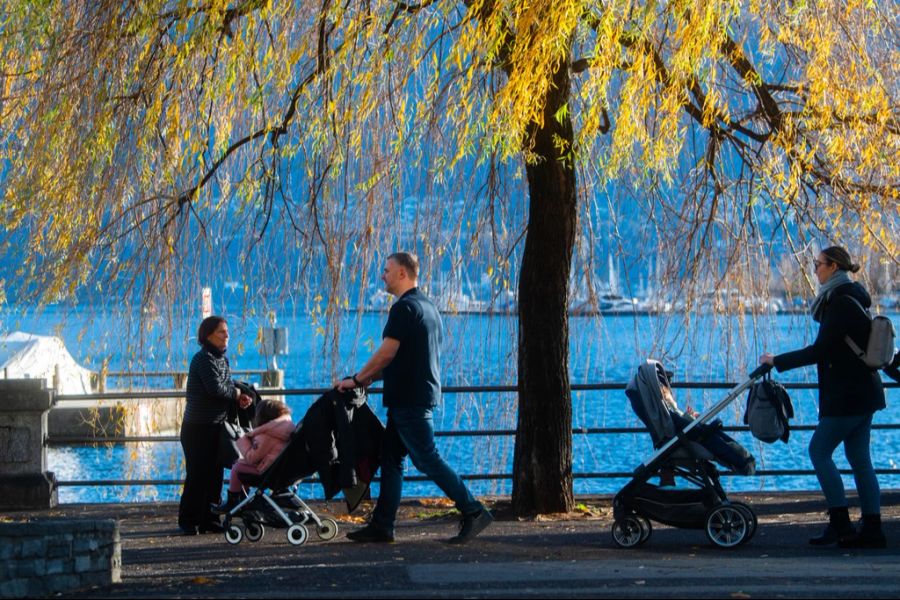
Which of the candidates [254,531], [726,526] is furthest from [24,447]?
[726,526]

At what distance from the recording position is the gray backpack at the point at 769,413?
336 inches

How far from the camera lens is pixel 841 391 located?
8.47 meters

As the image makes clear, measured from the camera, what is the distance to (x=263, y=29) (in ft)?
37.7

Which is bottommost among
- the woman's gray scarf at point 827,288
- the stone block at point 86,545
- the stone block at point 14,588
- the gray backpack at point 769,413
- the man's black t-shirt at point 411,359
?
the stone block at point 14,588

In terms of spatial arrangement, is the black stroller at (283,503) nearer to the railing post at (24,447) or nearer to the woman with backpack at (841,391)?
the railing post at (24,447)

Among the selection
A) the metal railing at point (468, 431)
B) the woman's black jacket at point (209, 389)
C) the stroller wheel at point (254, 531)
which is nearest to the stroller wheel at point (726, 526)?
the metal railing at point (468, 431)

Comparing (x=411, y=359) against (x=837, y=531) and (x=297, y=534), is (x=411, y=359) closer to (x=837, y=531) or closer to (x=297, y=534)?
(x=297, y=534)

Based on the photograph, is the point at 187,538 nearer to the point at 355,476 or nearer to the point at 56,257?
the point at 355,476

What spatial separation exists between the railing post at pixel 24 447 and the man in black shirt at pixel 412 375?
4085 mm

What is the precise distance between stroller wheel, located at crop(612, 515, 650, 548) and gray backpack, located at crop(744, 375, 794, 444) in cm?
102

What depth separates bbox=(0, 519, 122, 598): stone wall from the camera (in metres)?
6.57

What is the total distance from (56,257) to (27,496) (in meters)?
2.24

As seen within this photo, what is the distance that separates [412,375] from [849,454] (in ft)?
9.91

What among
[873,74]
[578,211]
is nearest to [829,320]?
[873,74]
